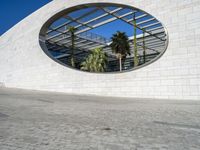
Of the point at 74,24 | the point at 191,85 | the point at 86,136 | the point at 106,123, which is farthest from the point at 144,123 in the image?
the point at 74,24

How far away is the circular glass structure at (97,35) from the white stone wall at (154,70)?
0.47 m

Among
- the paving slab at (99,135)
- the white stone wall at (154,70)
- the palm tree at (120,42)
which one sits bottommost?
the paving slab at (99,135)

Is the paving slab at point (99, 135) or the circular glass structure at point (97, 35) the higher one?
the circular glass structure at point (97, 35)

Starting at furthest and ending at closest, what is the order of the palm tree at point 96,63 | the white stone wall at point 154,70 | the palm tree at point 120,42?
the palm tree at point 96,63 → the palm tree at point 120,42 → the white stone wall at point 154,70

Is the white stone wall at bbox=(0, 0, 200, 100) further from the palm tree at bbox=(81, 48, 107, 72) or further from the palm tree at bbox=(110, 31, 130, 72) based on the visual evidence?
the palm tree at bbox=(110, 31, 130, 72)

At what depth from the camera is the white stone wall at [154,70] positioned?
8.62 m

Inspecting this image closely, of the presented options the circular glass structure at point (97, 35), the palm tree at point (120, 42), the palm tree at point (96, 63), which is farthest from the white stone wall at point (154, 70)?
the palm tree at point (120, 42)

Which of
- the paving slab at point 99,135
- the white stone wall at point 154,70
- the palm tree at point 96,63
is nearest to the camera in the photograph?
the paving slab at point 99,135

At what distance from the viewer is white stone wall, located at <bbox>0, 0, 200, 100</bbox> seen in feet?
28.3

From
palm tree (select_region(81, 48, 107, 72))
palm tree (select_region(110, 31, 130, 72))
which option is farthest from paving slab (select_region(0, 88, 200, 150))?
palm tree (select_region(81, 48, 107, 72))

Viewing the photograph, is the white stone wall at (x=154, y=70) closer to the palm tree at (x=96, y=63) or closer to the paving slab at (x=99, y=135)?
the paving slab at (x=99, y=135)

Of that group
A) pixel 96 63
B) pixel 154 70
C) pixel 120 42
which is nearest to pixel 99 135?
pixel 154 70

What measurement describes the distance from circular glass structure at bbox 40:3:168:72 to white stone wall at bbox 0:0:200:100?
467 millimetres

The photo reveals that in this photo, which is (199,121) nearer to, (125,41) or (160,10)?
(160,10)
